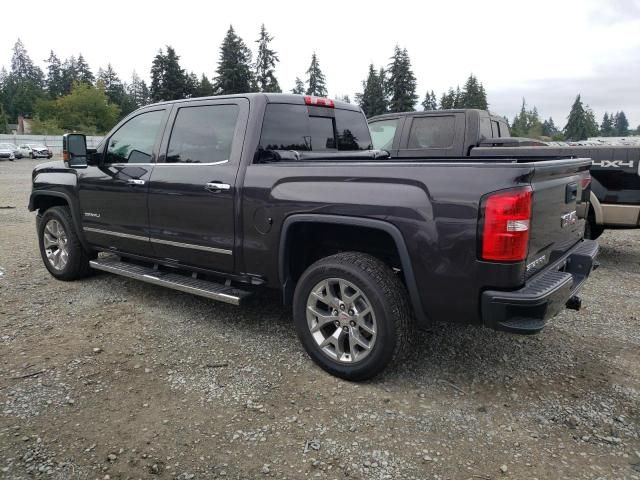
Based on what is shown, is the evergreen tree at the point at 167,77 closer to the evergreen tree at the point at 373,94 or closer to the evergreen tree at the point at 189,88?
the evergreen tree at the point at 189,88

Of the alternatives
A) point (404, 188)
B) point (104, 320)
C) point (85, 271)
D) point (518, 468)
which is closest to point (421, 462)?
point (518, 468)

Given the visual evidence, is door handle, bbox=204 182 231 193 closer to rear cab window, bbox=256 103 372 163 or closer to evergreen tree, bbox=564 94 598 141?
rear cab window, bbox=256 103 372 163

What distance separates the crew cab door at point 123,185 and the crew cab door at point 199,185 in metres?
0.17

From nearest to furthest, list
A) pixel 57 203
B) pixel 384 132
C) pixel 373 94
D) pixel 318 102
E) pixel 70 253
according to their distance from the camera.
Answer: pixel 318 102, pixel 70 253, pixel 57 203, pixel 384 132, pixel 373 94

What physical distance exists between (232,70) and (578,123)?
70643 mm

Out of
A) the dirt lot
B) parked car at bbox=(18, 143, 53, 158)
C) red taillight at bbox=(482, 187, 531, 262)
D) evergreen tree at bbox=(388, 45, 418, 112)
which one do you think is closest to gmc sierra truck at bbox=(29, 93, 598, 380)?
red taillight at bbox=(482, 187, 531, 262)

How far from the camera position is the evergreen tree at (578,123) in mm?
94250

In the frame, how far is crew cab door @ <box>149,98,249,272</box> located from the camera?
381cm

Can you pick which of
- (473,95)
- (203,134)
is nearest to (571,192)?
(203,134)

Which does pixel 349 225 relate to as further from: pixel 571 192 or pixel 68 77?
pixel 68 77

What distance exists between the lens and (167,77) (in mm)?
64688

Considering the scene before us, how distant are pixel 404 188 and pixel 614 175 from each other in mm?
4514

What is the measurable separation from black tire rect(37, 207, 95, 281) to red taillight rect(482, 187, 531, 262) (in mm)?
4408

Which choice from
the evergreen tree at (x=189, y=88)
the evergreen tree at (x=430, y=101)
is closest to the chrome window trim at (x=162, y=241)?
the evergreen tree at (x=189, y=88)
